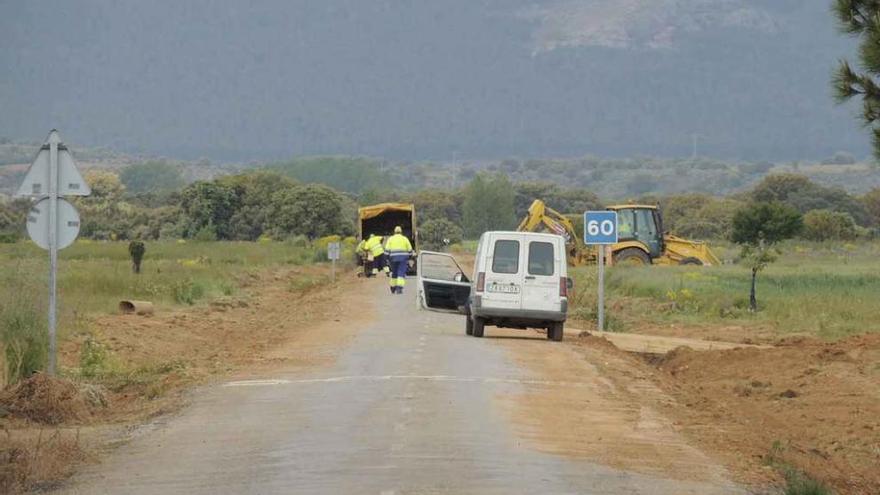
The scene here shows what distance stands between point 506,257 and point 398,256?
1460 centimetres

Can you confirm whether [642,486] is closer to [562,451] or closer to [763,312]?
[562,451]

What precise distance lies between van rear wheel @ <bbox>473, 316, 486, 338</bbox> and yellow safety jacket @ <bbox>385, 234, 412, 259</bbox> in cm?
1190

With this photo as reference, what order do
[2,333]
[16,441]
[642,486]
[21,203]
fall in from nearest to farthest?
[642,486]
[16,441]
[2,333]
[21,203]

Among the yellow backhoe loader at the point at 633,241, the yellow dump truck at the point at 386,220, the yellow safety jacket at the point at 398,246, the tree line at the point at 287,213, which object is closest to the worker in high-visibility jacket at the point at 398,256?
the yellow safety jacket at the point at 398,246

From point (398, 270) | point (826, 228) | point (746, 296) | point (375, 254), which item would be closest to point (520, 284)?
point (746, 296)

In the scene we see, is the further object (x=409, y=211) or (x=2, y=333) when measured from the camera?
(x=409, y=211)

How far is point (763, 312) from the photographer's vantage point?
142ft

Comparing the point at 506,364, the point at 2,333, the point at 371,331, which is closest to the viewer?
the point at 2,333

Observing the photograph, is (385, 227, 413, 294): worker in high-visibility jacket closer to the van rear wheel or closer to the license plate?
the van rear wheel

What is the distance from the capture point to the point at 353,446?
1642 centimetres

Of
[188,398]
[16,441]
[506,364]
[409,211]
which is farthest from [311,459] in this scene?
[409,211]

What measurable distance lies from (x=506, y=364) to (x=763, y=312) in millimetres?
17782

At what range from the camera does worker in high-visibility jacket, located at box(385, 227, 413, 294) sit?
1809 inches

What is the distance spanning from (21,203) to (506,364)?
330 feet
